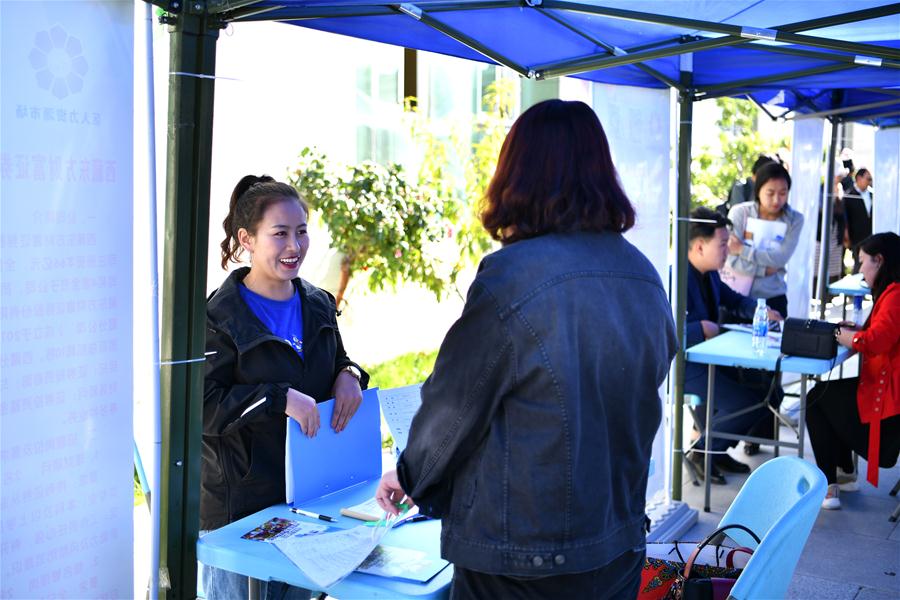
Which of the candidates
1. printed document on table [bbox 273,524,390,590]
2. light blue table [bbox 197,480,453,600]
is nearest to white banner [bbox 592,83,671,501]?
light blue table [bbox 197,480,453,600]

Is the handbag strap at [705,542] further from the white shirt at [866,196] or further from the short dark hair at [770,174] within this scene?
the white shirt at [866,196]

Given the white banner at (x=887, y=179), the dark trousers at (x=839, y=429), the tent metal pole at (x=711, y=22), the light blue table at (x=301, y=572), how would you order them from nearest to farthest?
the light blue table at (x=301, y=572) → the tent metal pole at (x=711, y=22) → the dark trousers at (x=839, y=429) → the white banner at (x=887, y=179)

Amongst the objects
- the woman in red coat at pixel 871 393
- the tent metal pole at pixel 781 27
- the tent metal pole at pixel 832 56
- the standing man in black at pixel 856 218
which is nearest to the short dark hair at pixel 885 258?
the woman in red coat at pixel 871 393

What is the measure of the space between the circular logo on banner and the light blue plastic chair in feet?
5.69

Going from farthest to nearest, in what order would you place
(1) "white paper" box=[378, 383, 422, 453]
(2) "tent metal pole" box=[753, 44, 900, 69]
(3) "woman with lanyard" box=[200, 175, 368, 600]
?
(2) "tent metal pole" box=[753, 44, 900, 69] → (1) "white paper" box=[378, 383, 422, 453] → (3) "woman with lanyard" box=[200, 175, 368, 600]

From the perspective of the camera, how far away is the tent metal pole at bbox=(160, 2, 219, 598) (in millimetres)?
2191

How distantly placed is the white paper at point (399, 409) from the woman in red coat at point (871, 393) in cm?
285

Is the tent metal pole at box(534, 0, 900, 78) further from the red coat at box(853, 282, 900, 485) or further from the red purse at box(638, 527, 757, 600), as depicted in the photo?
the red purse at box(638, 527, 757, 600)

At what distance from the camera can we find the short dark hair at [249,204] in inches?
102

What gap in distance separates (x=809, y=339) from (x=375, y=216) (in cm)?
301

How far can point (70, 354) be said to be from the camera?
1913 millimetres

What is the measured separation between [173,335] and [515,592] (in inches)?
41.7

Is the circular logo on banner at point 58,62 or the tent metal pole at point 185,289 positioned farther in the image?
the tent metal pole at point 185,289

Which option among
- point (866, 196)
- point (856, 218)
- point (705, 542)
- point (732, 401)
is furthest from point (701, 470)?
point (866, 196)
